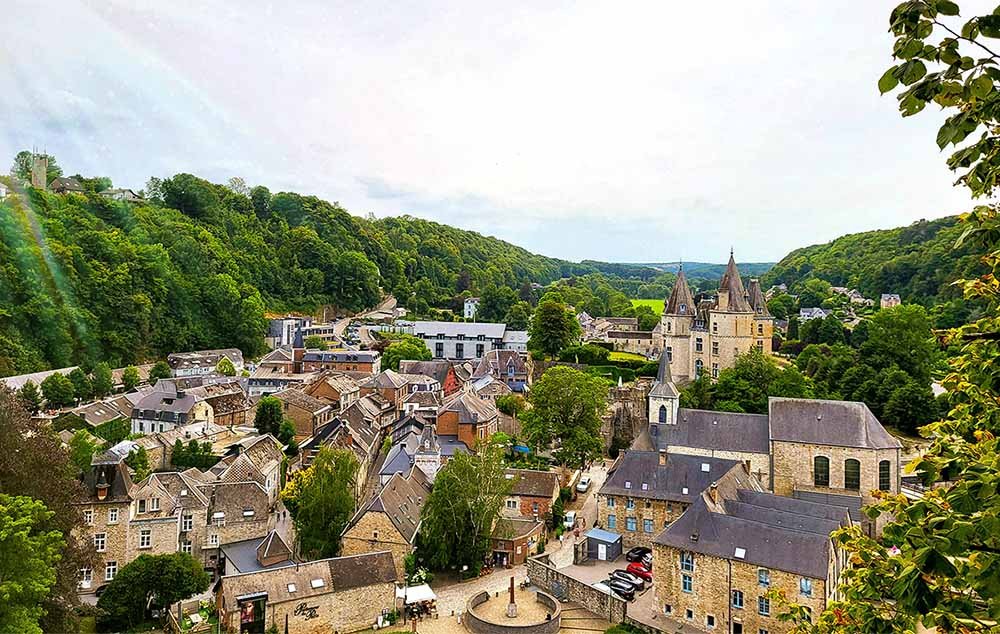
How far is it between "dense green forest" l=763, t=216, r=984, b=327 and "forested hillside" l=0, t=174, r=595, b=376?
178ft

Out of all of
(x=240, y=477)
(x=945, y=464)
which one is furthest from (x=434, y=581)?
(x=945, y=464)

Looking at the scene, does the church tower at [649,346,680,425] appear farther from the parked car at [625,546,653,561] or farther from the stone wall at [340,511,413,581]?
the stone wall at [340,511,413,581]

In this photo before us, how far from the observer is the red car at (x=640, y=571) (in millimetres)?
22281

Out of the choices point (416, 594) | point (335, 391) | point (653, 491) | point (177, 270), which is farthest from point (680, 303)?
point (177, 270)

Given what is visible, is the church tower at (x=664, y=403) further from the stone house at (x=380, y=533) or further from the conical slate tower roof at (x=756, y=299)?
the conical slate tower roof at (x=756, y=299)

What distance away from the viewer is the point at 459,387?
49406 mm

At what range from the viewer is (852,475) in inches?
1015

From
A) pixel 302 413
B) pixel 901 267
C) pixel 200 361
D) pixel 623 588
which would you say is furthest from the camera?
pixel 901 267

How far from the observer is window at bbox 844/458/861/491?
2570 cm

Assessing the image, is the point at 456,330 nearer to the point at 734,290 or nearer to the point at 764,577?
the point at 734,290

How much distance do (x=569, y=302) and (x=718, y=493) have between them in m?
76.9

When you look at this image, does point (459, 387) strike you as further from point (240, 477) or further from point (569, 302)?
point (569, 302)

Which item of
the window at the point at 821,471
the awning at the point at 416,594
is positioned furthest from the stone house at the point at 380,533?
the window at the point at 821,471

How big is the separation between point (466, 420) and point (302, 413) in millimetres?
9640
